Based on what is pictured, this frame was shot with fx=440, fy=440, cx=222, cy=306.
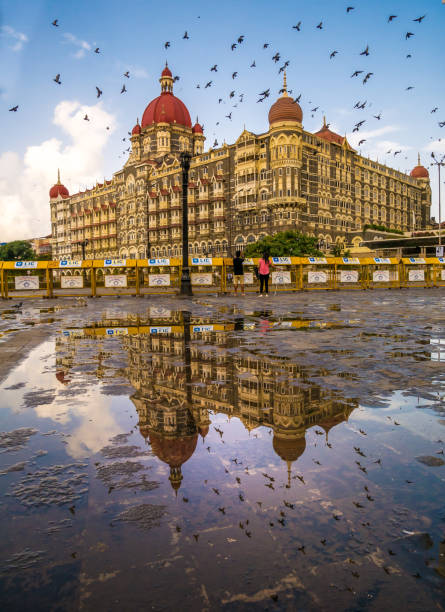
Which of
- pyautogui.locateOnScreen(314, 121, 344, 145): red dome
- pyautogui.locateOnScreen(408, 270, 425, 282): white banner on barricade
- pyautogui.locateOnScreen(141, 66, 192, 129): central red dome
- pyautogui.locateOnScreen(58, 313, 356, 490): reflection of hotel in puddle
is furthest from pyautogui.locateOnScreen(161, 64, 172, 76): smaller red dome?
pyautogui.locateOnScreen(58, 313, 356, 490): reflection of hotel in puddle

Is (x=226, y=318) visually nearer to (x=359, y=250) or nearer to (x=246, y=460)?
(x=246, y=460)

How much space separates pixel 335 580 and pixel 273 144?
185ft

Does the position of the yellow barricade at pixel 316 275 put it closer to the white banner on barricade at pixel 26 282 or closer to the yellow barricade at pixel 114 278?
the yellow barricade at pixel 114 278

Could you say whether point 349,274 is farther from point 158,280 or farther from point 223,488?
point 223,488

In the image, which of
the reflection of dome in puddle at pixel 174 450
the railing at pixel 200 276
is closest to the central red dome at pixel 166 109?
the railing at pixel 200 276

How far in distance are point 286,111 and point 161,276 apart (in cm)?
3870

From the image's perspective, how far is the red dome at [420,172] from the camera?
301 feet

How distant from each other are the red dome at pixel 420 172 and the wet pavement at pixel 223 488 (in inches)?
3895

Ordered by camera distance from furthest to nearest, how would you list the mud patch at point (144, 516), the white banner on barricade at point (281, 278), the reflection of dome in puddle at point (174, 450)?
the white banner on barricade at point (281, 278) → the reflection of dome in puddle at point (174, 450) → the mud patch at point (144, 516)

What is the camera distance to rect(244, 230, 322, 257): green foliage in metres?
47.1

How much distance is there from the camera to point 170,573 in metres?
1.55

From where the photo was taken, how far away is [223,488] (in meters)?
2.15

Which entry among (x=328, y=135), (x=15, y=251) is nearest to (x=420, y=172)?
(x=328, y=135)

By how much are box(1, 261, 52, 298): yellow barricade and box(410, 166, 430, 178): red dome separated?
89.4m
